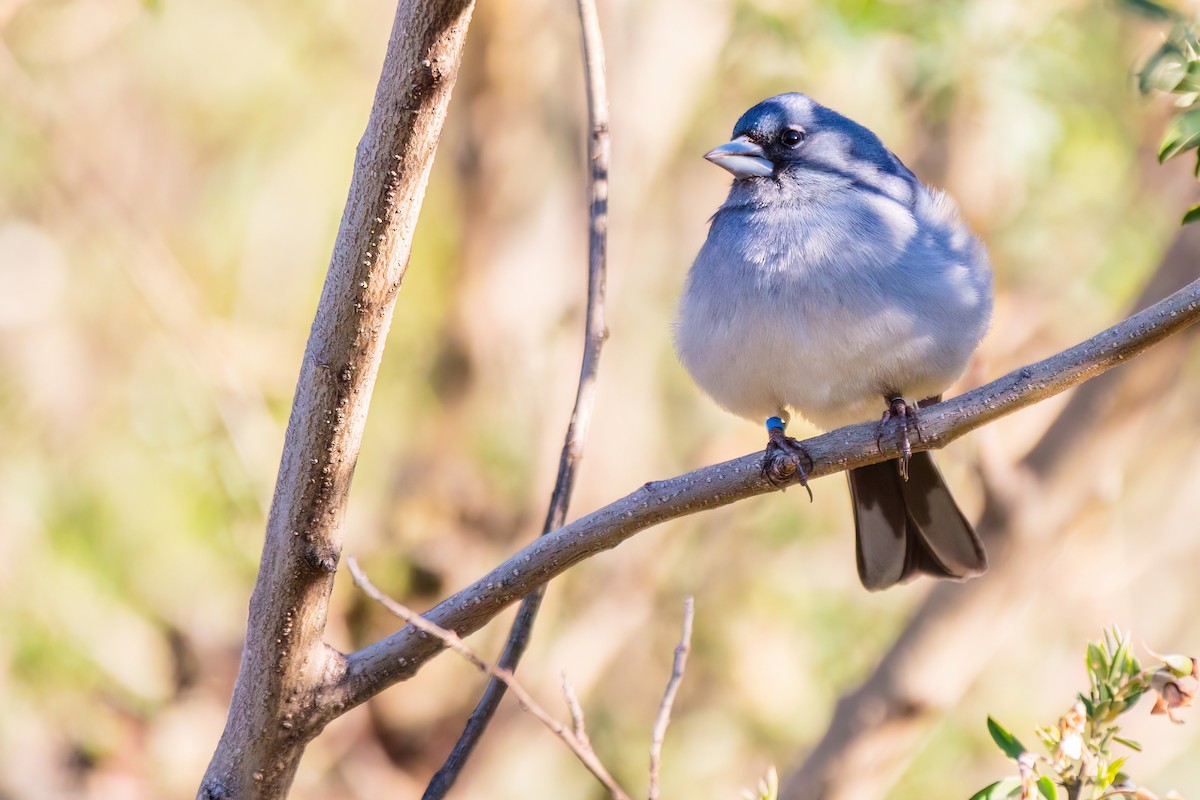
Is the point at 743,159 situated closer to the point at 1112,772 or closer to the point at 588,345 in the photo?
the point at 588,345

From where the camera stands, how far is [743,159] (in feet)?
11.5

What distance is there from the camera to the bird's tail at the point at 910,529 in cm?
333

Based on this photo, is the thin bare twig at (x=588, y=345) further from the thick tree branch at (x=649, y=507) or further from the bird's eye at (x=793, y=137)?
the bird's eye at (x=793, y=137)

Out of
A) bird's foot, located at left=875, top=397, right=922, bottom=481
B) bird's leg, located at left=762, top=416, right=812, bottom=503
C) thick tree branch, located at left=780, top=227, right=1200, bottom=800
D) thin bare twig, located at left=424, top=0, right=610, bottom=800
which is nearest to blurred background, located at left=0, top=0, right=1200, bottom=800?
thick tree branch, located at left=780, top=227, right=1200, bottom=800

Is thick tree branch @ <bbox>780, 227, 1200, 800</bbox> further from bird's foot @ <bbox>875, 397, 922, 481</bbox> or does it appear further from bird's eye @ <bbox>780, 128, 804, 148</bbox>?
bird's foot @ <bbox>875, 397, 922, 481</bbox>

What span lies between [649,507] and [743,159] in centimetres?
Answer: 169

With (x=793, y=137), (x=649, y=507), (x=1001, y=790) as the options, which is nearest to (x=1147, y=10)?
(x=649, y=507)

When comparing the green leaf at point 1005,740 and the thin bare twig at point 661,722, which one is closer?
the thin bare twig at point 661,722

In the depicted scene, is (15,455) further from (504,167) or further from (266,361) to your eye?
(504,167)

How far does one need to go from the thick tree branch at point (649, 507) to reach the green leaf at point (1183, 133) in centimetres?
28

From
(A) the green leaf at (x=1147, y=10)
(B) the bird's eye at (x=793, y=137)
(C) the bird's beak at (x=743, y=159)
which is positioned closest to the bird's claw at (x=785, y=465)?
(A) the green leaf at (x=1147, y=10)

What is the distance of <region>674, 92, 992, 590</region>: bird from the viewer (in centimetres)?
296

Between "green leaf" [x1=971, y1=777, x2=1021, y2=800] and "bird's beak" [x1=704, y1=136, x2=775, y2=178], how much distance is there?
1.97 meters

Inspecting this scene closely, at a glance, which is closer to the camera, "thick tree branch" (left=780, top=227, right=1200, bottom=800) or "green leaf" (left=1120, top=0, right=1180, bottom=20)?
"green leaf" (left=1120, top=0, right=1180, bottom=20)
